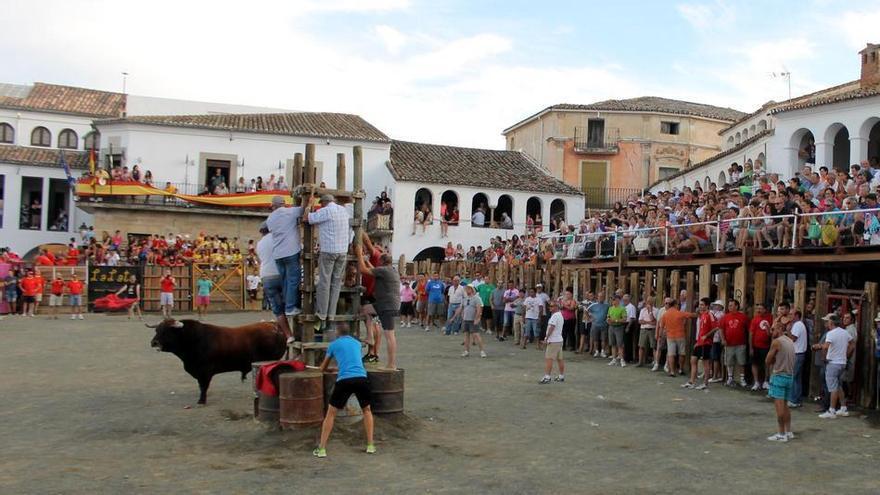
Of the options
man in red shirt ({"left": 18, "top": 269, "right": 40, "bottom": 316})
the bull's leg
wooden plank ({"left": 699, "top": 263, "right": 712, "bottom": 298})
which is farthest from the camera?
man in red shirt ({"left": 18, "top": 269, "right": 40, "bottom": 316})

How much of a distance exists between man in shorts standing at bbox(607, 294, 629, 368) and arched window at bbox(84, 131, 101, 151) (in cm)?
3517

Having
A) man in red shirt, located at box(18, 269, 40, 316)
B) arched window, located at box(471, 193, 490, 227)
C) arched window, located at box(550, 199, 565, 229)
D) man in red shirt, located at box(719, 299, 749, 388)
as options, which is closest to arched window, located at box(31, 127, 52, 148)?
man in red shirt, located at box(18, 269, 40, 316)

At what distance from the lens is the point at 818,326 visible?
1556 centimetres

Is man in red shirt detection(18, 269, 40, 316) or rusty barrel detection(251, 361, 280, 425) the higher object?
man in red shirt detection(18, 269, 40, 316)

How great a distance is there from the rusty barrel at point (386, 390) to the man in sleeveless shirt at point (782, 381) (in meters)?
5.13

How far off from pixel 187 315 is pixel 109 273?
11.4 ft

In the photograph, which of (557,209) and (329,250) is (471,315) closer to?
(329,250)

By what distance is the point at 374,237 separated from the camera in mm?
44562

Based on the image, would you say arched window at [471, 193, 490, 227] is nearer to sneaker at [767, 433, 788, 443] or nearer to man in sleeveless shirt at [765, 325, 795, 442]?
man in sleeveless shirt at [765, 325, 795, 442]

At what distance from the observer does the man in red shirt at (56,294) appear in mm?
31156

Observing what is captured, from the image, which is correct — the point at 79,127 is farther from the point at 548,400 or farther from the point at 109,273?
the point at 548,400

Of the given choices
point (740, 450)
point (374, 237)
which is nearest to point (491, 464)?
point (740, 450)

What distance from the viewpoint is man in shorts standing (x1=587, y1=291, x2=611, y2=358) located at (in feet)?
72.8

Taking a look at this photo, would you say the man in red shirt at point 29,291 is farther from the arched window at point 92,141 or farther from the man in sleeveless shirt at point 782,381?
the man in sleeveless shirt at point 782,381
